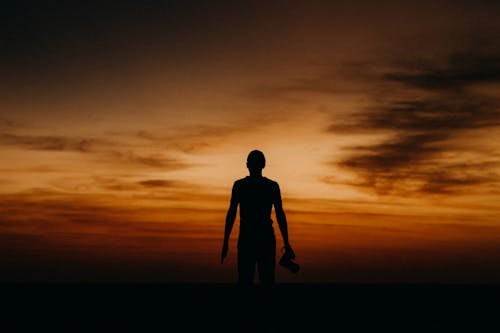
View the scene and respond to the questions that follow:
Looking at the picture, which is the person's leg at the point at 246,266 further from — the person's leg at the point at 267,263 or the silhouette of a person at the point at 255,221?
the person's leg at the point at 267,263

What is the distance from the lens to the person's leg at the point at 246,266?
873 centimetres

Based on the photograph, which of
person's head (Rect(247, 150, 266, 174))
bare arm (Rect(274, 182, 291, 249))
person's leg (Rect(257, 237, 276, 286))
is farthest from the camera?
bare arm (Rect(274, 182, 291, 249))

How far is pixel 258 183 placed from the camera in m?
8.67

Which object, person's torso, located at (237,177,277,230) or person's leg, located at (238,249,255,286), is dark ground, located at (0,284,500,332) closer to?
person's leg, located at (238,249,255,286)

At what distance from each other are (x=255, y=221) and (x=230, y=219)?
45 centimetres

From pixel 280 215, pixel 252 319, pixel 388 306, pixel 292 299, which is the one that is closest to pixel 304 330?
pixel 252 319

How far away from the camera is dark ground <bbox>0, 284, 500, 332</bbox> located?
9.55m

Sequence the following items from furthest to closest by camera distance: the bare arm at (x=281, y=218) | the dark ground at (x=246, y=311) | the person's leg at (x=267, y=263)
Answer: the dark ground at (x=246, y=311)
the bare arm at (x=281, y=218)
the person's leg at (x=267, y=263)

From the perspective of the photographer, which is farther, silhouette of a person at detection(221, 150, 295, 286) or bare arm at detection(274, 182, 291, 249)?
bare arm at detection(274, 182, 291, 249)

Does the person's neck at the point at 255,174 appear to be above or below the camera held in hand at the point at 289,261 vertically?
above

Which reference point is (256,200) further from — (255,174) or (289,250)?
(289,250)

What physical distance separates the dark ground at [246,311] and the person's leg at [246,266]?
0.65ft

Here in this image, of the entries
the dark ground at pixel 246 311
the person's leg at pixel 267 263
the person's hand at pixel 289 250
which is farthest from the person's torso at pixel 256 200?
the dark ground at pixel 246 311

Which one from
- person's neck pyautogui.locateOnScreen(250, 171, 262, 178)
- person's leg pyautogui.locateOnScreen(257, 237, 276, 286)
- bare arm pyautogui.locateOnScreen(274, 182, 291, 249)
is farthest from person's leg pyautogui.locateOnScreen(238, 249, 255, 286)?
person's neck pyautogui.locateOnScreen(250, 171, 262, 178)
